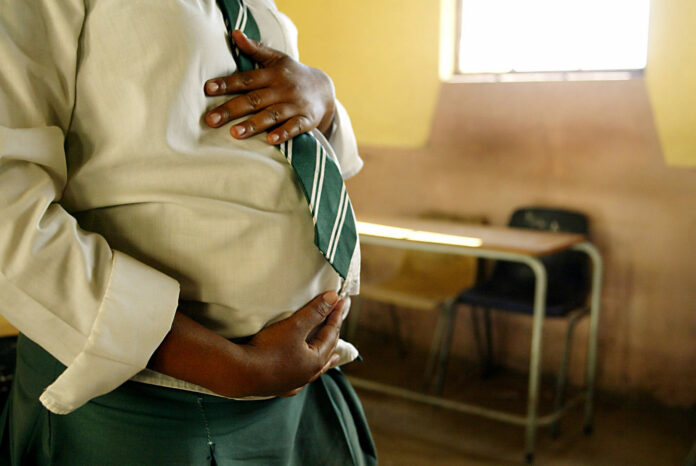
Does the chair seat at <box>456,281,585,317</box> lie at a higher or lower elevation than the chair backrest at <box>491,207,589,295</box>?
lower

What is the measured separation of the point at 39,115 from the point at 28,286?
0.17 meters

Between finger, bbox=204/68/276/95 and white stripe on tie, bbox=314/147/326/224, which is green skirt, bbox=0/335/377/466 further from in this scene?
finger, bbox=204/68/276/95

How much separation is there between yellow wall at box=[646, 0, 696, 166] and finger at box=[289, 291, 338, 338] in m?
2.59

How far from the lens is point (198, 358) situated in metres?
0.72

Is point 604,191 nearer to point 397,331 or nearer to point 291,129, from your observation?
point 397,331

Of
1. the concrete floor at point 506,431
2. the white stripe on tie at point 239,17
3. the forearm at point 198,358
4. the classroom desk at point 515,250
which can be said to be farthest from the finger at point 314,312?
the concrete floor at point 506,431

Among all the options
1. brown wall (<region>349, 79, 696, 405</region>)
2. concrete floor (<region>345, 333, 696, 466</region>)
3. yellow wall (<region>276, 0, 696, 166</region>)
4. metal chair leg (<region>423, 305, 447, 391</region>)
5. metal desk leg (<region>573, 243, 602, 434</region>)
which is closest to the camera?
concrete floor (<region>345, 333, 696, 466</region>)

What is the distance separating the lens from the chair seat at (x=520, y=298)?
2897mm

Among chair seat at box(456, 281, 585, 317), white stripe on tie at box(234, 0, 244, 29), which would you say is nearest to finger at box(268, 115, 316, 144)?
white stripe on tie at box(234, 0, 244, 29)

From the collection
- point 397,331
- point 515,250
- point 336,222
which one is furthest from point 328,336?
point 397,331

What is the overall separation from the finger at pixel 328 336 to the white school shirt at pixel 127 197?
0.15 ft

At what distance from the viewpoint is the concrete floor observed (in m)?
2.71

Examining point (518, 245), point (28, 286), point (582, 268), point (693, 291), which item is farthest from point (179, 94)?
point (693, 291)

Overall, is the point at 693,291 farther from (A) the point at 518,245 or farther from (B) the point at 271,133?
(B) the point at 271,133
